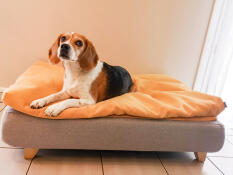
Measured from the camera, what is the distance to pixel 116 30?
Answer: 2701 millimetres

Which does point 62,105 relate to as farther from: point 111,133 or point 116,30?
point 116,30

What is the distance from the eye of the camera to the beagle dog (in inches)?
66.3

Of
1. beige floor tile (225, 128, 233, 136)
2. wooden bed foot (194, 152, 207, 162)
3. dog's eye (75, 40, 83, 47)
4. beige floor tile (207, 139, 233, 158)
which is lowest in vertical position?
beige floor tile (207, 139, 233, 158)

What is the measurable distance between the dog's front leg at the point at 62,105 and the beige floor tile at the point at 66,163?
42cm

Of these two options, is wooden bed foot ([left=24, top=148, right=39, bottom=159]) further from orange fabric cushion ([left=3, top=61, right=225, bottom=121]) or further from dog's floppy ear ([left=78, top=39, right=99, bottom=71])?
dog's floppy ear ([left=78, top=39, right=99, bottom=71])

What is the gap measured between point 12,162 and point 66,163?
41 cm

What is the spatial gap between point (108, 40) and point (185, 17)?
107 cm

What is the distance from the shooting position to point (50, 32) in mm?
2623

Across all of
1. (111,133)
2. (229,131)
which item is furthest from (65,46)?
(229,131)

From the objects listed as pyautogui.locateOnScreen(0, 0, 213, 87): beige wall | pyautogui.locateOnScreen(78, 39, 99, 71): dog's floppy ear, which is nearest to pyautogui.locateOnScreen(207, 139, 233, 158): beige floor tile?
pyautogui.locateOnScreen(0, 0, 213, 87): beige wall

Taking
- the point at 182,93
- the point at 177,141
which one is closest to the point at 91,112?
the point at 177,141

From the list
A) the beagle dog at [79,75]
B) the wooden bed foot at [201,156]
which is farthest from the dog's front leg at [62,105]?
the wooden bed foot at [201,156]

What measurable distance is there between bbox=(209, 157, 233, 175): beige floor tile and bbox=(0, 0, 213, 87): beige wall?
4.42ft

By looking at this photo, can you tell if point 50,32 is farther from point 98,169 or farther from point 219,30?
point 219,30
